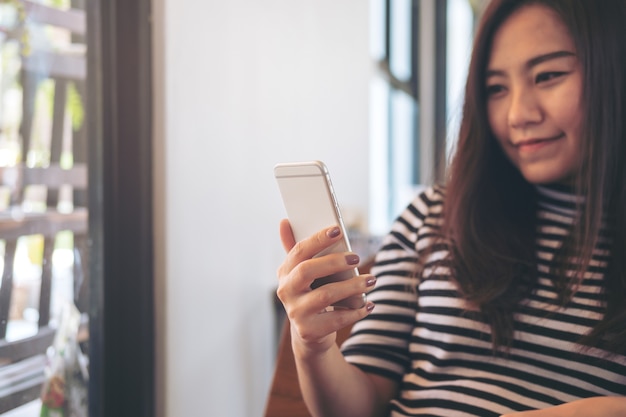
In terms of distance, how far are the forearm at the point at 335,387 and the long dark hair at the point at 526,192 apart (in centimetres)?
20

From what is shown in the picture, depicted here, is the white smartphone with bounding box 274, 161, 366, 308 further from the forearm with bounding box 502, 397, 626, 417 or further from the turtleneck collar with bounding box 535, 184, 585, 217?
the turtleneck collar with bounding box 535, 184, 585, 217

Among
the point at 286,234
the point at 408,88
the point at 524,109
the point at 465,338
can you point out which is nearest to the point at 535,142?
the point at 524,109

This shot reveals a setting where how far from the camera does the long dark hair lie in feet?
2.80

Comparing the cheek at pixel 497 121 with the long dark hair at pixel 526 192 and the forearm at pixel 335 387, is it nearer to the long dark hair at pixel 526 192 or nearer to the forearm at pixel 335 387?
the long dark hair at pixel 526 192

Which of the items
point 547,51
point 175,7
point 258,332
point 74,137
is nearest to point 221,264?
point 258,332

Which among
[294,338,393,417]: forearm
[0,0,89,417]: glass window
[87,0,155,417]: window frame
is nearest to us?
[294,338,393,417]: forearm

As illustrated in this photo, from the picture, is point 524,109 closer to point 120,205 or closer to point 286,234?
point 286,234

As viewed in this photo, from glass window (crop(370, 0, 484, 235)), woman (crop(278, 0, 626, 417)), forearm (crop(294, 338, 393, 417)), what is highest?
glass window (crop(370, 0, 484, 235))

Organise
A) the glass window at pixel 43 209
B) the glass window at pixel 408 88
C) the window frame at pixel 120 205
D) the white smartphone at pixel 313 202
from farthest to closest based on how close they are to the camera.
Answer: the glass window at pixel 408 88 → the window frame at pixel 120 205 → the glass window at pixel 43 209 → the white smartphone at pixel 313 202

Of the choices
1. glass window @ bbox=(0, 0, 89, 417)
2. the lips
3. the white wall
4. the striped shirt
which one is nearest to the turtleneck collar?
the striped shirt

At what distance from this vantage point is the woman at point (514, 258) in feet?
2.72

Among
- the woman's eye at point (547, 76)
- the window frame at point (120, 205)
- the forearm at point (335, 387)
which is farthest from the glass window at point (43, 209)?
the woman's eye at point (547, 76)

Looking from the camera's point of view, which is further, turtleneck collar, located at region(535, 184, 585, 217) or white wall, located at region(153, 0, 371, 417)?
white wall, located at region(153, 0, 371, 417)

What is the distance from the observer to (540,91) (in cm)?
89
